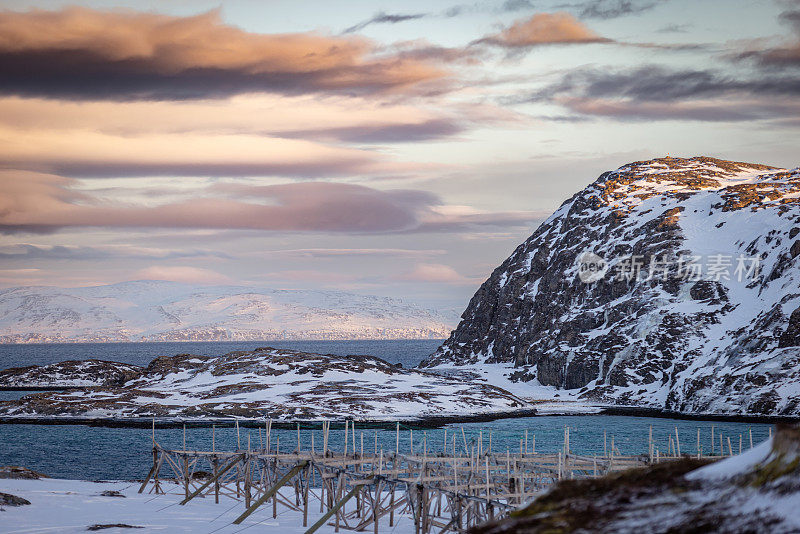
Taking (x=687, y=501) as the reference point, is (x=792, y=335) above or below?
above

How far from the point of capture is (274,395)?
141125mm

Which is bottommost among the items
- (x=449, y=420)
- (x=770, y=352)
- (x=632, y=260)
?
(x=449, y=420)

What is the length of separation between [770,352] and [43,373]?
163 meters

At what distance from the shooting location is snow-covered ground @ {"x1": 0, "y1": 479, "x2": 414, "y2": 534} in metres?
46.9

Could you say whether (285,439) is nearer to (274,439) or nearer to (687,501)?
(274,439)

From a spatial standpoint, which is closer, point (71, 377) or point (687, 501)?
point (687, 501)

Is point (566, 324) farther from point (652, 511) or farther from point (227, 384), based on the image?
point (652, 511)

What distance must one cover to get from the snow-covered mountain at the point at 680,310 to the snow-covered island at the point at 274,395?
68.2 feet

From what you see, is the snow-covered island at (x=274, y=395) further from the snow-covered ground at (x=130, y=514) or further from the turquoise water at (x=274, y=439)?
the snow-covered ground at (x=130, y=514)

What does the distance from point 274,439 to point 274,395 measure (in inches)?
1552

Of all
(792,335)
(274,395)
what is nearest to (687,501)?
(792,335)

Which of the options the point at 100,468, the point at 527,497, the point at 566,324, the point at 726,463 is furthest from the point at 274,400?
the point at 726,463

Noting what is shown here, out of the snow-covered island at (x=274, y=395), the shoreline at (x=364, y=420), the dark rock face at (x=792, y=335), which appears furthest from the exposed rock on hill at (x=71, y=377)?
the dark rock face at (x=792, y=335)

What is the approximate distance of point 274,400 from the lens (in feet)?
450
